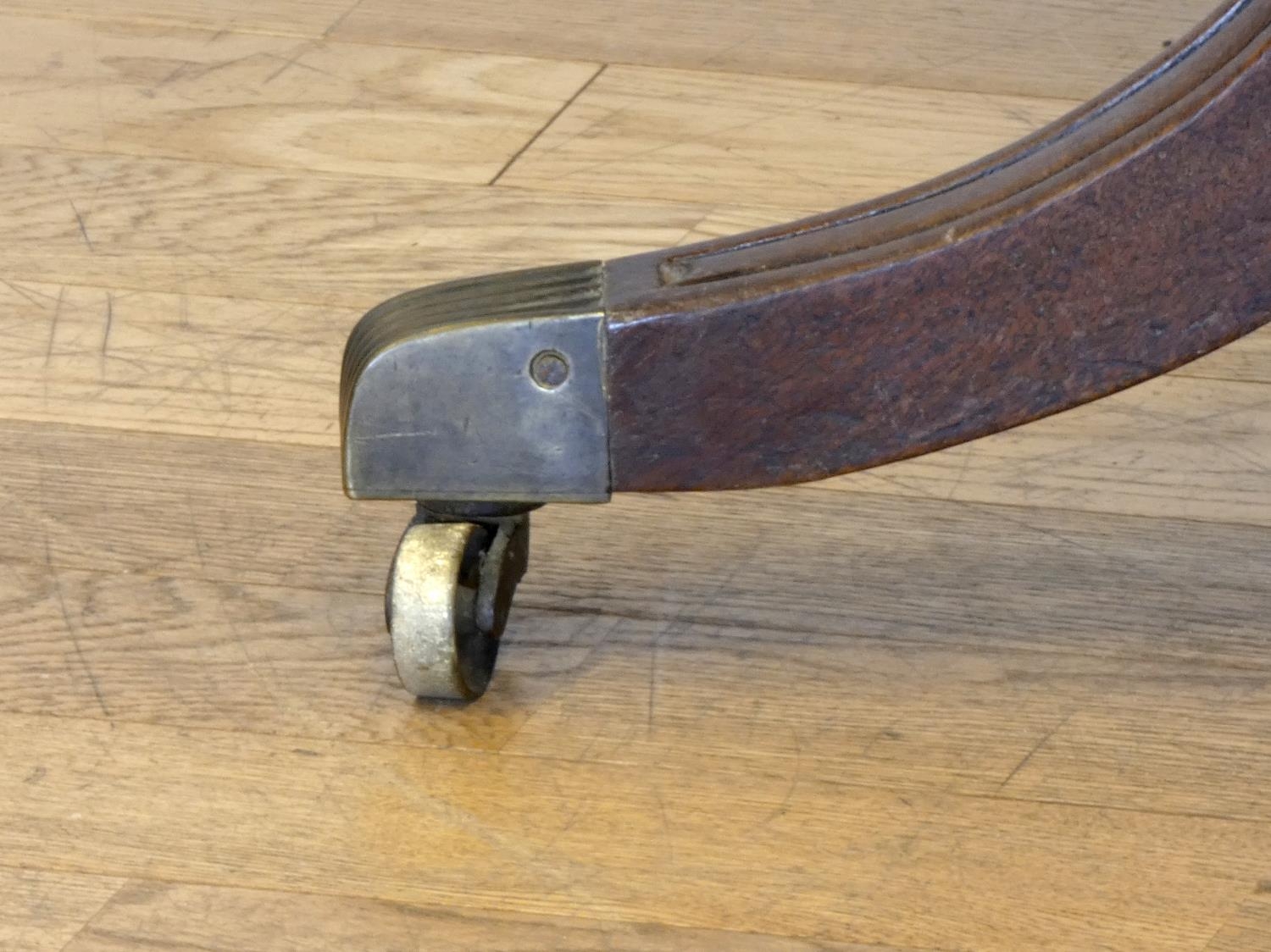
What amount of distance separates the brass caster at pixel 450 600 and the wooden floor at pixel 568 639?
25 mm

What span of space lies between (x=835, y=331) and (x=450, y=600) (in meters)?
0.20

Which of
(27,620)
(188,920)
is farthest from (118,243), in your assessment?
(188,920)

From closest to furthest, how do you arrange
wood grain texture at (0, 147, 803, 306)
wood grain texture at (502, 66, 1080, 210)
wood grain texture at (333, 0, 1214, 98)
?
wood grain texture at (0, 147, 803, 306)
wood grain texture at (502, 66, 1080, 210)
wood grain texture at (333, 0, 1214, 98)

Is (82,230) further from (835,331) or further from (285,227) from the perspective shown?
(835,331)

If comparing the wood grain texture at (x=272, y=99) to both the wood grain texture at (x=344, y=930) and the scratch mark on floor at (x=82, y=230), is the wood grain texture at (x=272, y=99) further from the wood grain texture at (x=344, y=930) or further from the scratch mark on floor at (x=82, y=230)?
the wood grain texture at (x=344, y=930)

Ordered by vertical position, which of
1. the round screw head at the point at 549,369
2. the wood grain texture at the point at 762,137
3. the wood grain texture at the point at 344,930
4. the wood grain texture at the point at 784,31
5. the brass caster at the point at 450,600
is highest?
the wood grain texture at the point at 784,31

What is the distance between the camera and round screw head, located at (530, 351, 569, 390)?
0.76 meters

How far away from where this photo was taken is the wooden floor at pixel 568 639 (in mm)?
716

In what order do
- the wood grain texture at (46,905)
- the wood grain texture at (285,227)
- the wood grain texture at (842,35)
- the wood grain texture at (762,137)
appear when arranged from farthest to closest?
the wood grain texture at (842,35) < the wood grain texture at (762,137) < the wood grain texture at (285,227) < the wood grain texture at (46,905)

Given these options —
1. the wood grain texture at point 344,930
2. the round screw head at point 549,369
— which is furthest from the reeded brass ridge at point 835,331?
the wood grain texture at point 344,930

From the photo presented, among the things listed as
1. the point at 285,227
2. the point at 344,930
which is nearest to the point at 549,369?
the point at 344,930

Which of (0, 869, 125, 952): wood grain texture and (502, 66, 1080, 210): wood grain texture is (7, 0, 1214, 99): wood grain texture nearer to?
(502, 66, 1080, 210): wood grain texture

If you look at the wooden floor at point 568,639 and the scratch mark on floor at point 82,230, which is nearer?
the wooden floor at point 568,639

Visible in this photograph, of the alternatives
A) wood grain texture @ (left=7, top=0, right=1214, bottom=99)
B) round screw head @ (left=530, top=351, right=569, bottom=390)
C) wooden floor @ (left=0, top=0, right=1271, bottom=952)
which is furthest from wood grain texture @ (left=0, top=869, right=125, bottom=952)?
wood grain texture @ (left=7, top=0, right=1214, bottom=99)
